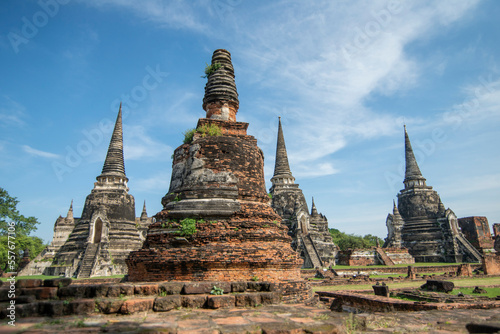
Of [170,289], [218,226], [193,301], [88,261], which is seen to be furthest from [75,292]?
[88,261]

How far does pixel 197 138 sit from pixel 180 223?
2.78 metres

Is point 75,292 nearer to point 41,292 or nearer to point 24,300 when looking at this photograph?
point 41,292

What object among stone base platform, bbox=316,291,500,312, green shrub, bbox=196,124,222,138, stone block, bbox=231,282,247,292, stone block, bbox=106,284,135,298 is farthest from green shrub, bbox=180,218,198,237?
stone base platform, bbox=316,291,500,312

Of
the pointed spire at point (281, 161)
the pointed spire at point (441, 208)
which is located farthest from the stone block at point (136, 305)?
the pointed spire at point (441, 208)

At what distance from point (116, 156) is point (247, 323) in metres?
26.4

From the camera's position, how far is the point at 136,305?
14.0 ft

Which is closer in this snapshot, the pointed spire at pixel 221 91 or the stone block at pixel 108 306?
the stone block at pixel 108 306

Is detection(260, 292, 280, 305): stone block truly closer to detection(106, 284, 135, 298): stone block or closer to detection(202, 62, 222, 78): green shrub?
detection(106, 284, 135, 298): stone block

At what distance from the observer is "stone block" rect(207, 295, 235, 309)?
459 centimetres

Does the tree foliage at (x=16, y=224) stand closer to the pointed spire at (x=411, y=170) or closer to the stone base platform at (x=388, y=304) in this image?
the stone base platform at (x=388, y=304)

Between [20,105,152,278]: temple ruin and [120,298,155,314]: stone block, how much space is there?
64.1ft

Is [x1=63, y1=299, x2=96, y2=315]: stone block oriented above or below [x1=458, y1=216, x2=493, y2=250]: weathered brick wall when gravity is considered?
below

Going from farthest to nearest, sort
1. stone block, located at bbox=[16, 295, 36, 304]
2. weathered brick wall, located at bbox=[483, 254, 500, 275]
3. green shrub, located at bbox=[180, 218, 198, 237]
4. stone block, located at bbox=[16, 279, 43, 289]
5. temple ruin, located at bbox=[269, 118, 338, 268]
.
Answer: temple ruin, located at bbox=[269, 118, 338, 268]
weathered brick wall, located at bbox=[483, 254, 500, 275]
green shrub, located at bbox=[180, 218, 198, 237]
stone block, located at bbox=[16, 279, 43, 289]
stone block, located at bbox=[16, 295, 36, 304]

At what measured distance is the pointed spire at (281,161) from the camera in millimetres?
31608
